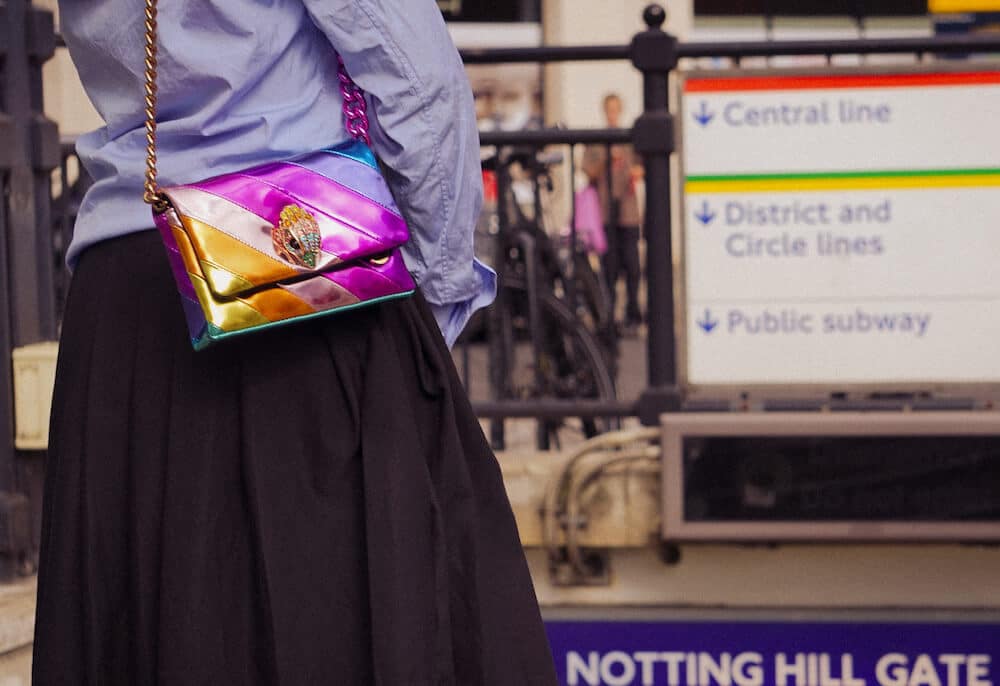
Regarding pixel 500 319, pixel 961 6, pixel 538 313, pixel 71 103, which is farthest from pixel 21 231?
pixel 71 103

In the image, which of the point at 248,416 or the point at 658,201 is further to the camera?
the point at 658,201

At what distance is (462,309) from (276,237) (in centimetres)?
41

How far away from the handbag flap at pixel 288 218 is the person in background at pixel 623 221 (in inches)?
104

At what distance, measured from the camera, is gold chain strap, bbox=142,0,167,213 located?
2.13m

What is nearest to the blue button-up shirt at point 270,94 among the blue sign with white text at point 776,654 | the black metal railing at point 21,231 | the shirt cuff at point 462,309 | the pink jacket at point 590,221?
the shirt cuff at point 462,309

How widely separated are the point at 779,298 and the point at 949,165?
58 cm

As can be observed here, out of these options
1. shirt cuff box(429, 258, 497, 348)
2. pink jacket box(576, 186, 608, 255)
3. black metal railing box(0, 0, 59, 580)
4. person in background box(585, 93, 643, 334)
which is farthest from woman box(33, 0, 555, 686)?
pink jacket box(576, 186, 608, 255)

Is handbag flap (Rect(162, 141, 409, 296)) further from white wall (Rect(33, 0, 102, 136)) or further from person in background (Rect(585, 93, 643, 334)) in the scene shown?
white wall (Rect(33, 0, 102, 136))

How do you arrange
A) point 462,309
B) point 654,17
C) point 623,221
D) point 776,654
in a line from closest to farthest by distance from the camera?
point 462,309, point 776,654, point 654,17, point 623,221

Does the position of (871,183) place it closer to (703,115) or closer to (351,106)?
(703,115)

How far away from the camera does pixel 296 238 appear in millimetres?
2180

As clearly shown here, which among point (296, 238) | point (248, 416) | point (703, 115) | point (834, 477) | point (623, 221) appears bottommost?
point (834, 477)

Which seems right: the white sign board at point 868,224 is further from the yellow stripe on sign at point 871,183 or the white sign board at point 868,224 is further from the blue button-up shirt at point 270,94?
the blue button-up shirt at point 270,94

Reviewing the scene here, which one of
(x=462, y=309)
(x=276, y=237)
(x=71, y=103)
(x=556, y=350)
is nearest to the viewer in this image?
(x=276, y=237)
